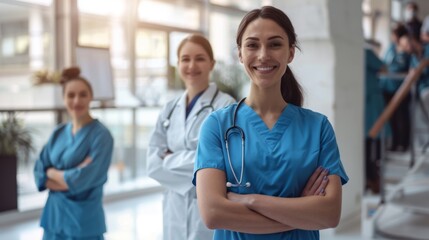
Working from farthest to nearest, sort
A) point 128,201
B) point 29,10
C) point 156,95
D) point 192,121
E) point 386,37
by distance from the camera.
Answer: point 386,37 < point 156,95 < point 128,201 < point 29,10 < point 192,121

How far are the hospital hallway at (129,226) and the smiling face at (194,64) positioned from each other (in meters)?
2.12

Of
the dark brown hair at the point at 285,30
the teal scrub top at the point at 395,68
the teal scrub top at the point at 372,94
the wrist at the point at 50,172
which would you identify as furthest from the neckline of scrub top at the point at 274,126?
the teal scrub top at the point at 395,68

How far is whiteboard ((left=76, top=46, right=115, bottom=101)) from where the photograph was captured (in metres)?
4.64

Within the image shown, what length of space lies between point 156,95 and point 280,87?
15.3 feet

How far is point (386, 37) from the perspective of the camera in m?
9.77

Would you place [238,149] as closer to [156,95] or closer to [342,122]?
[342,122]

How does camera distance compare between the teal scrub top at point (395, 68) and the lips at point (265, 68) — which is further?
the teal scrub top at point (395, 68)

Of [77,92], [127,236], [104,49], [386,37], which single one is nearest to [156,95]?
[104,49]

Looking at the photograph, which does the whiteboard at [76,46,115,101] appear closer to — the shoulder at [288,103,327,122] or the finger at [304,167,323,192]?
the shoulder at [288,103,327,122]

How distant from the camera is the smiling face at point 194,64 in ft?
6.72

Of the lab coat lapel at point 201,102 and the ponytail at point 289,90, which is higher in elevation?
the ponytail at point 289,90

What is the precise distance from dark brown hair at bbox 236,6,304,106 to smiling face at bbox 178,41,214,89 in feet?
2.20

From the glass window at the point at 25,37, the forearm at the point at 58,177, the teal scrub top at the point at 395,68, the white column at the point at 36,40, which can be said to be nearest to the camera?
the forearm at the point at 58,177

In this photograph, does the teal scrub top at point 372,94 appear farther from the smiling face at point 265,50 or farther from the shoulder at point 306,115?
the smiling face at point 265,50
